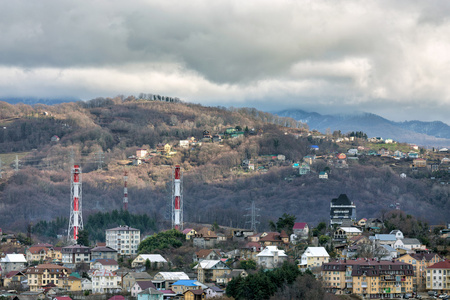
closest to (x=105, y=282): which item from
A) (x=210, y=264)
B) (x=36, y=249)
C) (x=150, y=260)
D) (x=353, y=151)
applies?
(x=150, y=260)

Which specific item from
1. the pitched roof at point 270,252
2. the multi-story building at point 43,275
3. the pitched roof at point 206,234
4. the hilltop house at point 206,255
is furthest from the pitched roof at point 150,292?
the pitched roof at point 206,234

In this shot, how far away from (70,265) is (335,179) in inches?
3161

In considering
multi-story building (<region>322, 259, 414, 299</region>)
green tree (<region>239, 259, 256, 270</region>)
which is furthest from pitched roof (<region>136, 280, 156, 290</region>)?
multi-story building (<region>322, 259, 414, 299</region>)

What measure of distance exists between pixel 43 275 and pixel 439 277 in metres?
34.6

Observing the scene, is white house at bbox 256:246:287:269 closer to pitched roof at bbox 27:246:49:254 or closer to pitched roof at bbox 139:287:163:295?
pitched roof at bbox 139:287:163:295

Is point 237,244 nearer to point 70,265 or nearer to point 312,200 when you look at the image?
point 70,265

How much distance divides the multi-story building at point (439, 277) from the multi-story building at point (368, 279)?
76.1 inches

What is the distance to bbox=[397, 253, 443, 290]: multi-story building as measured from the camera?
7925 centimetres

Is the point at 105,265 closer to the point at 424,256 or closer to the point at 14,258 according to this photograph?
the point at 14,258

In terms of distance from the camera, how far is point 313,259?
81438 mm

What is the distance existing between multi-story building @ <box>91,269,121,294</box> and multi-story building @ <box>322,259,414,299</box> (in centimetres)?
1784

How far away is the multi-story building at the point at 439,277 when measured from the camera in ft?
254

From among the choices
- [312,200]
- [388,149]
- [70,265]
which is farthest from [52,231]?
[388,149]

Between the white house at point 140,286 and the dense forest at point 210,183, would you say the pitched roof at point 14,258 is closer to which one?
the white house at point 140,286
